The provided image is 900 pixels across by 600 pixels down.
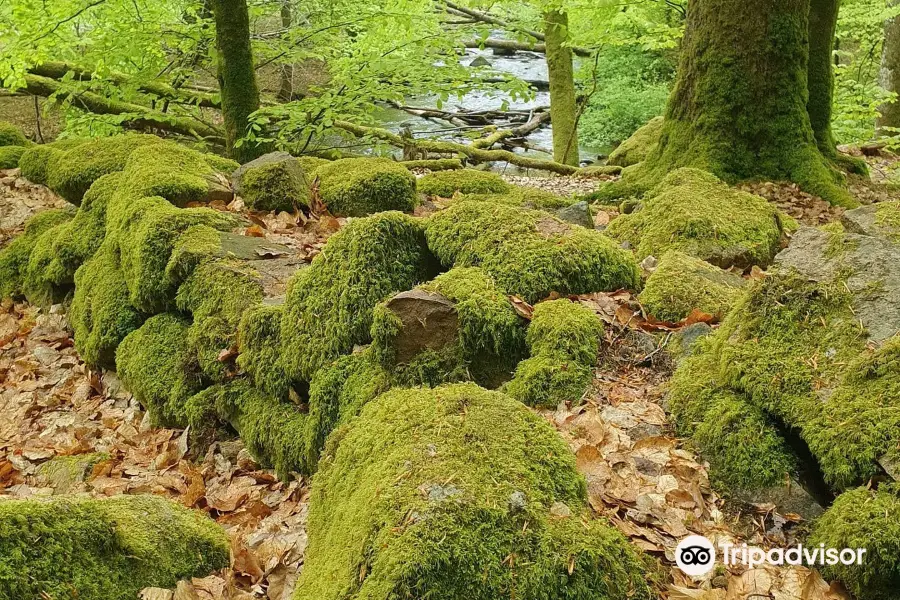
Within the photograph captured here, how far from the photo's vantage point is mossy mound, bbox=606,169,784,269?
495cm

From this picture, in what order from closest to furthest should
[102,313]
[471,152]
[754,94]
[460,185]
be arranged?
[102,313] < [754,94] < [460,185] < [471,152]

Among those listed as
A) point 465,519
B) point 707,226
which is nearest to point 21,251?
point 707,226

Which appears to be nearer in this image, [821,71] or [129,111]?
[821,71]

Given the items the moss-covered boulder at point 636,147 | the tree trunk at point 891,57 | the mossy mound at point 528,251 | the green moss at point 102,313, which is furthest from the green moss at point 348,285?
the tree trunk at point 891,57

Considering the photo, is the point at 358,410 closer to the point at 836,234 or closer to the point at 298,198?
the point at 836,234

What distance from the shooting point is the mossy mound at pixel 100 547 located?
7.56 ft

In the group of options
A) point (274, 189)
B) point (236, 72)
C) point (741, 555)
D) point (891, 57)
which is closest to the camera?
point (741, 555)

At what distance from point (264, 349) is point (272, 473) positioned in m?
0.79

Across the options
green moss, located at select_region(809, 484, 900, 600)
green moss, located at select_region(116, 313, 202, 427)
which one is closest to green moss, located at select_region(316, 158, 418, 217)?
green moss, located at select_region(116, 313, 202, 427)

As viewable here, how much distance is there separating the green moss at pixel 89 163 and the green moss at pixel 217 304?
2.97m

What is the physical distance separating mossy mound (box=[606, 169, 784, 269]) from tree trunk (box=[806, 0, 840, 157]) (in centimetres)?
233

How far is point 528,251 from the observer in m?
4.16

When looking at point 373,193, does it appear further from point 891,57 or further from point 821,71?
point 891,57

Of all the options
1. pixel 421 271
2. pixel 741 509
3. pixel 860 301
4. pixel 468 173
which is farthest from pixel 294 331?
pixel 468 173
